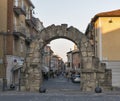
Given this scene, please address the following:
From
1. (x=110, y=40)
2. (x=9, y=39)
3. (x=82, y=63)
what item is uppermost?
(x=9, y=39)

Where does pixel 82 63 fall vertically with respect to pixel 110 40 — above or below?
below

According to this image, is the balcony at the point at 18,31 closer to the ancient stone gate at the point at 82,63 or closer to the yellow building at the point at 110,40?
the yellow building at the point at 110,40

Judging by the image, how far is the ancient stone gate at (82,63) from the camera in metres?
34.1

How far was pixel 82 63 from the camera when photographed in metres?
34.4

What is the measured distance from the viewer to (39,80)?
34.2 meters

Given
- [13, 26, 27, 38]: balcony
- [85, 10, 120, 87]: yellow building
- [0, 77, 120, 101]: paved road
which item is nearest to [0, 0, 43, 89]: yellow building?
[13, 26, 27, 38]: balcony

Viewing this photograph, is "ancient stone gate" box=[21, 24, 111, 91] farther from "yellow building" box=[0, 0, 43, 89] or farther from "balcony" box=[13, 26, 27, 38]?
"balcony" box=[13, 26, 27, 38]

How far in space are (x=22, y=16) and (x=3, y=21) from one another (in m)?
9.99

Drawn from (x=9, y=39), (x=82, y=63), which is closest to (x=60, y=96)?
(x=82, y=63)

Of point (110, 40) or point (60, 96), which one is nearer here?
point (60, 96)

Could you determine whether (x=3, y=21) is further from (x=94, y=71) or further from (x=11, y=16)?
(x=94, y=71)

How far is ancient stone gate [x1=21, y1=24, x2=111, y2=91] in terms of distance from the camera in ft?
112

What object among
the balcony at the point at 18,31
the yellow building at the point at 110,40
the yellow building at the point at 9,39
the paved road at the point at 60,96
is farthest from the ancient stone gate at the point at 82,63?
the balcony at the point at 18,31

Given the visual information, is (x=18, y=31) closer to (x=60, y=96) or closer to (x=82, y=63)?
(x=82, y=63)
